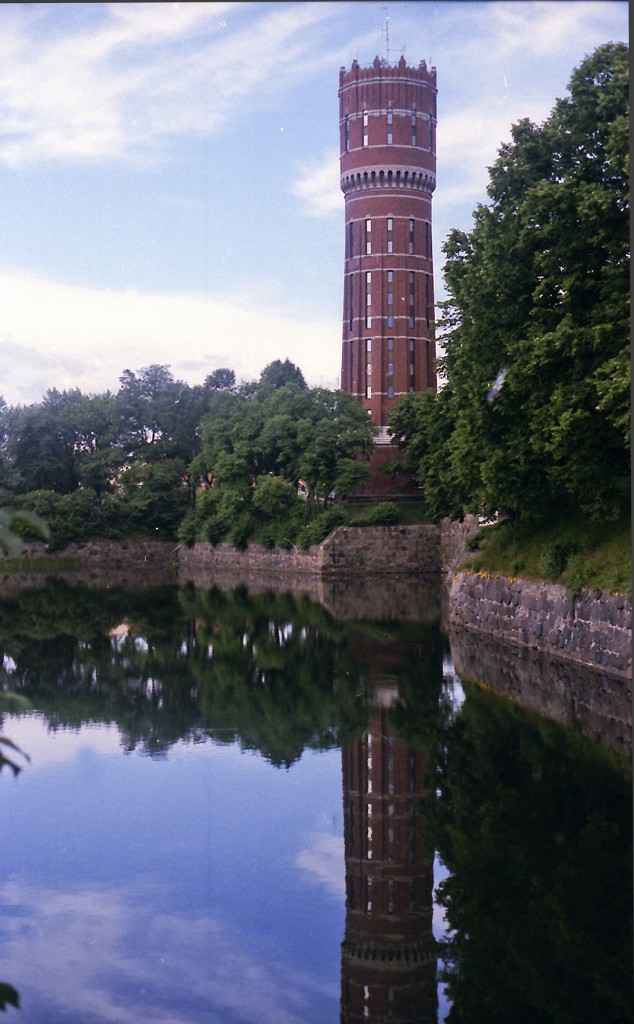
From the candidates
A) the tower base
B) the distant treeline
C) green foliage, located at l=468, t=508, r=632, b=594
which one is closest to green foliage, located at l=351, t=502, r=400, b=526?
the tower base

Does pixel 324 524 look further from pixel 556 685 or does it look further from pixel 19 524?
pixel 19 524

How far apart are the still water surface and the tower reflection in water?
0.02m

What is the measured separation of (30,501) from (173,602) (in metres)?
29.7

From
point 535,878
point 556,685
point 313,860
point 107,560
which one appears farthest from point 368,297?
point 535,878

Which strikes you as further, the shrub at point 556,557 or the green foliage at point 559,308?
Answer: the shrub at point 556,557

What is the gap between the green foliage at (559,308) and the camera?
18656 millimetres

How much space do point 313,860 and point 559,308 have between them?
12749 millimetres

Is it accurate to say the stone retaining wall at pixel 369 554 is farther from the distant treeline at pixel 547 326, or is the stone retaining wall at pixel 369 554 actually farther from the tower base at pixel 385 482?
the distant treeline at pixel 547 326

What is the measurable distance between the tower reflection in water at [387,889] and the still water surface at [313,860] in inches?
0.8

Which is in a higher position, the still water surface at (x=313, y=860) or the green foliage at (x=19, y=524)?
the green foliage at (x=19, y=524)

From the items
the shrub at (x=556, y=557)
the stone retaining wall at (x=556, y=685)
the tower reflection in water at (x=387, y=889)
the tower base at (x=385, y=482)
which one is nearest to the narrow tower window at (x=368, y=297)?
the tower base at (x=385, y=482)

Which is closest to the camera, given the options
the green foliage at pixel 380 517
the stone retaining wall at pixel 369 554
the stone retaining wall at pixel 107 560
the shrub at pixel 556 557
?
the shrub at pixel 556 557

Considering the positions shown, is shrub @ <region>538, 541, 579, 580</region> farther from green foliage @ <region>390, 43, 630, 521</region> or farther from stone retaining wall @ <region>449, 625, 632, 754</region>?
stone retaining wall @ <region>449, 625, 632, 754</region>

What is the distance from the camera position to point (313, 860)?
9633 mm
